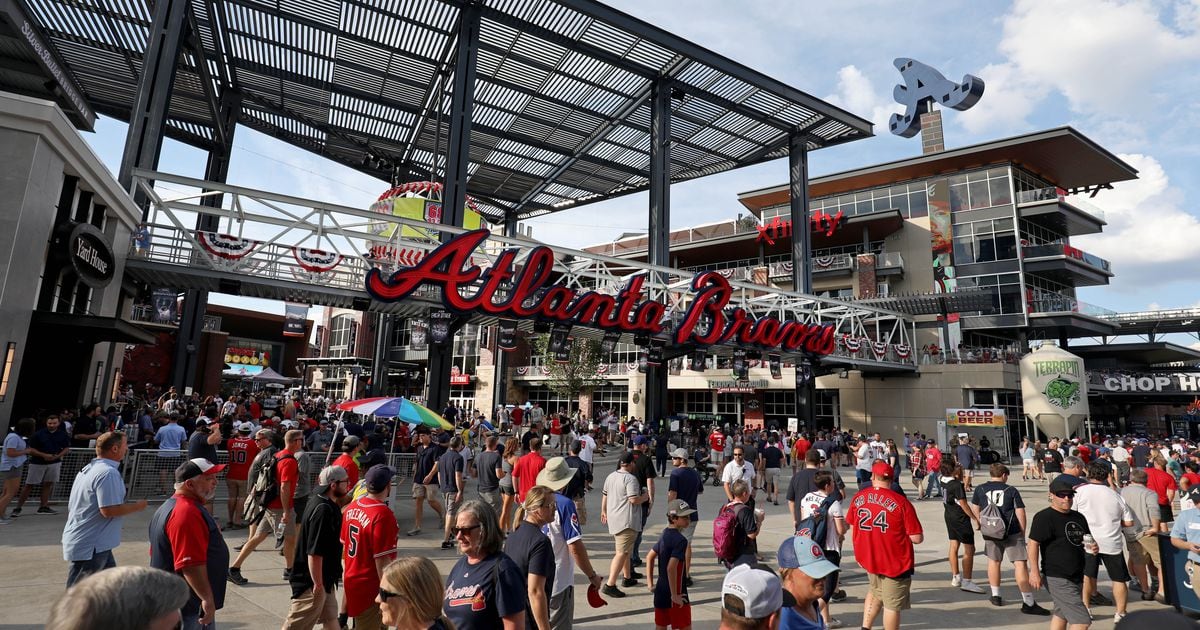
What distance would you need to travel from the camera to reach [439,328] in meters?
19.1

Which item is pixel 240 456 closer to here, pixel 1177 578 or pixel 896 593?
pixel 896 593

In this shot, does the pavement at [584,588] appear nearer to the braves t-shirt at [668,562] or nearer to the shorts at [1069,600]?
the shorts at [1069,600]

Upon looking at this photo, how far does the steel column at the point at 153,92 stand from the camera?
17734mm

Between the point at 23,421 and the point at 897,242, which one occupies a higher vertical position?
the point at 897,242

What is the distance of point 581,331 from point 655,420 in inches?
223

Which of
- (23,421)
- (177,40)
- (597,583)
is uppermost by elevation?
(177,40)

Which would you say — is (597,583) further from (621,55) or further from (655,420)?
(621,55)

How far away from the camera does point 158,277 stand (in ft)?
57.7

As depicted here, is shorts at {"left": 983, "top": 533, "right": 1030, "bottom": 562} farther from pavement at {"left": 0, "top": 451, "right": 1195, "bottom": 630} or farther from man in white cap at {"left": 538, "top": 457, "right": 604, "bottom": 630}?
man in white cap at {"left": 538, "top": 457, "right": 604, "bottom": 630}

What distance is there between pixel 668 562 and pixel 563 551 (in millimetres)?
952

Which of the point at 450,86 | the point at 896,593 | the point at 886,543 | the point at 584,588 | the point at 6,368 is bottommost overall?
the point at 584,588

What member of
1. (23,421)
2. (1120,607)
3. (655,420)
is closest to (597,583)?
(1120,607)

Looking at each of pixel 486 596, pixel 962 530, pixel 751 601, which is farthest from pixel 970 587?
pixel 486 596

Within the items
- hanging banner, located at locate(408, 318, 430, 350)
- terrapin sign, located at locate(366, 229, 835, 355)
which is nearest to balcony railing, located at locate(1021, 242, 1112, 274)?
terrapin sign, located at locate(366, 229, 835, 355)
